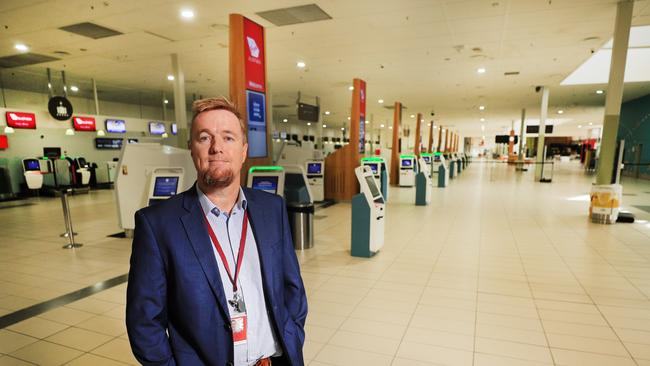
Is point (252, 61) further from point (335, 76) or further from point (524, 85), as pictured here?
point (524, 85)

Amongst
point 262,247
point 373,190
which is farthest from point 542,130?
point 262,247

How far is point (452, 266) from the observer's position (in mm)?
4695

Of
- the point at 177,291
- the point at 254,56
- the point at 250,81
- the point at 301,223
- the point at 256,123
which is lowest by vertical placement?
the point at 301,223

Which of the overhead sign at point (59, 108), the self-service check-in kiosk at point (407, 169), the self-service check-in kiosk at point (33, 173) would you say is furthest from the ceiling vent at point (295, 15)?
the self-service check-in kiosk at point (33, 173)

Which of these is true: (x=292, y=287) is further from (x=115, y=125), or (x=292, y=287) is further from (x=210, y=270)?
(x=115, y=125)

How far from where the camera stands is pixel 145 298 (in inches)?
44.0

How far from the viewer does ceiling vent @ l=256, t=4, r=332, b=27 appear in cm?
613

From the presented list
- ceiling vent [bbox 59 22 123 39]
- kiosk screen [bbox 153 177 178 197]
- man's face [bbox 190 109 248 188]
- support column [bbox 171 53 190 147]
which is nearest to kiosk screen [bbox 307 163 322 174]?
support column [bbox 171 53 190 147]

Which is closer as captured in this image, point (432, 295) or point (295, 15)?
point (432, 295)

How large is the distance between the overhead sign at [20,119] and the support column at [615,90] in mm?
15169

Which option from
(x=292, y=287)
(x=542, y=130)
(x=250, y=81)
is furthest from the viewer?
(x=542, y=130)

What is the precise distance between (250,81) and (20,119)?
31.3 feet

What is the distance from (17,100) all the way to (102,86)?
2.79m

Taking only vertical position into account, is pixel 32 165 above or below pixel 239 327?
below
